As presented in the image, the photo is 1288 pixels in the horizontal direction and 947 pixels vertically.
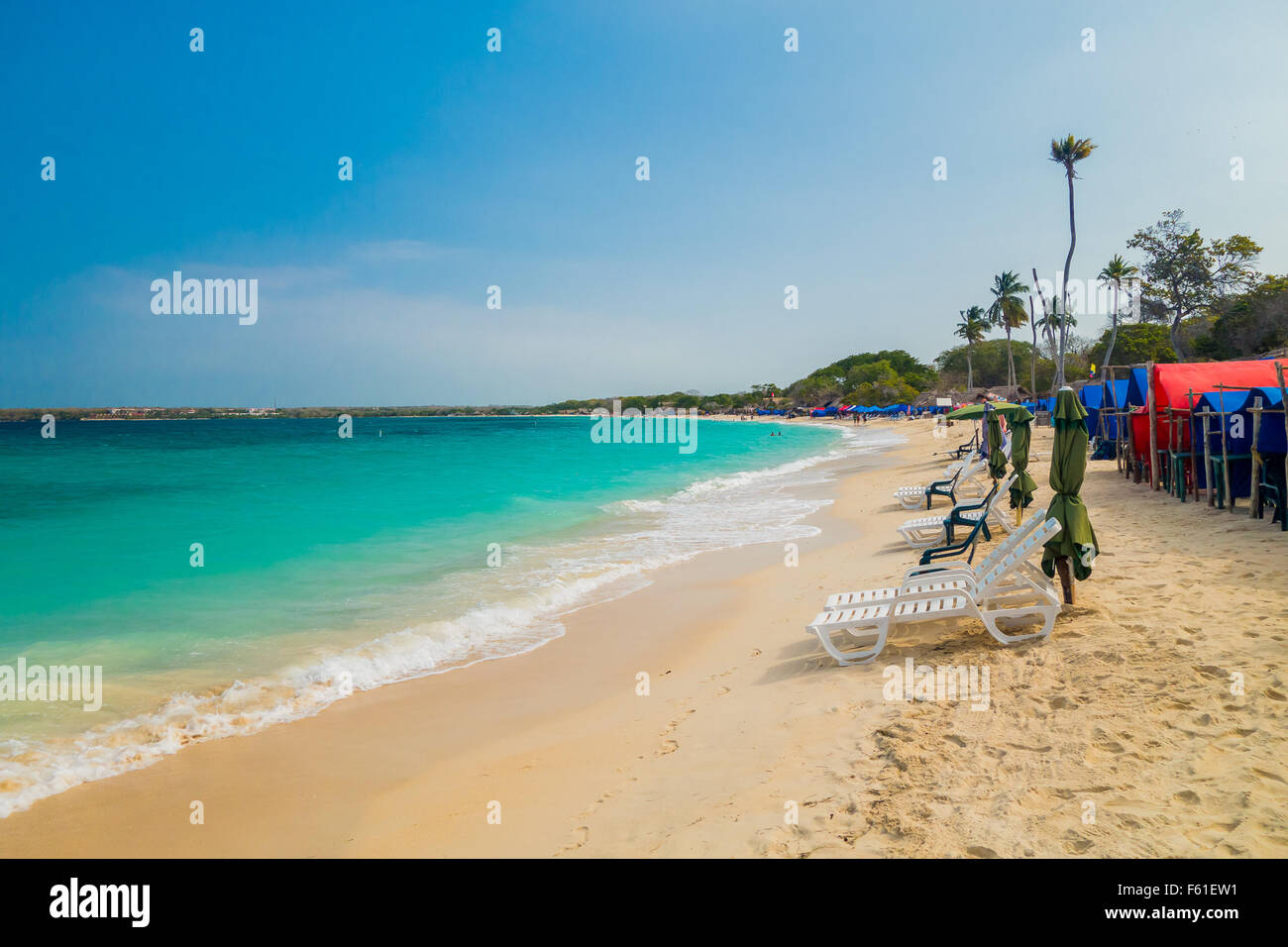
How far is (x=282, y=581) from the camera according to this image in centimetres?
1120

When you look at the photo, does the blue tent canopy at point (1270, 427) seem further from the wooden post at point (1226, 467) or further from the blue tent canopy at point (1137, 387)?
the blue tent canopy at point (1137, 387)

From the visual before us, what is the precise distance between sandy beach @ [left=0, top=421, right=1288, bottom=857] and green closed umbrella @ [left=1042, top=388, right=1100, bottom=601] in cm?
44

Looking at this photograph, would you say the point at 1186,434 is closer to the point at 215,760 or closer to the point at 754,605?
the point at 754,605

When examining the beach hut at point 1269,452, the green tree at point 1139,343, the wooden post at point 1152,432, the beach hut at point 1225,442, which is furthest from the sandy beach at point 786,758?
the green tree at point 1139,343

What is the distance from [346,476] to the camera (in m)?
30.1

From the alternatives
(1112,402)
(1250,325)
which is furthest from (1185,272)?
(1112,402)

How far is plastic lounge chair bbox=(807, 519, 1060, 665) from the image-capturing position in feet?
18.6

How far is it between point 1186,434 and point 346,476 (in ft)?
95.7

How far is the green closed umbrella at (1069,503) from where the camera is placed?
6055mm

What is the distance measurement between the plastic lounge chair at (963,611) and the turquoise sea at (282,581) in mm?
3624

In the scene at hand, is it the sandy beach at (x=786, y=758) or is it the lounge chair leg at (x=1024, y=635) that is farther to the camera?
the lounge chair leg at (x=1024, y=635)

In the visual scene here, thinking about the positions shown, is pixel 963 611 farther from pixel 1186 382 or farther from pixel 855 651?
pixel 1186 382

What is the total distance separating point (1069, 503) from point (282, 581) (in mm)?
11173
